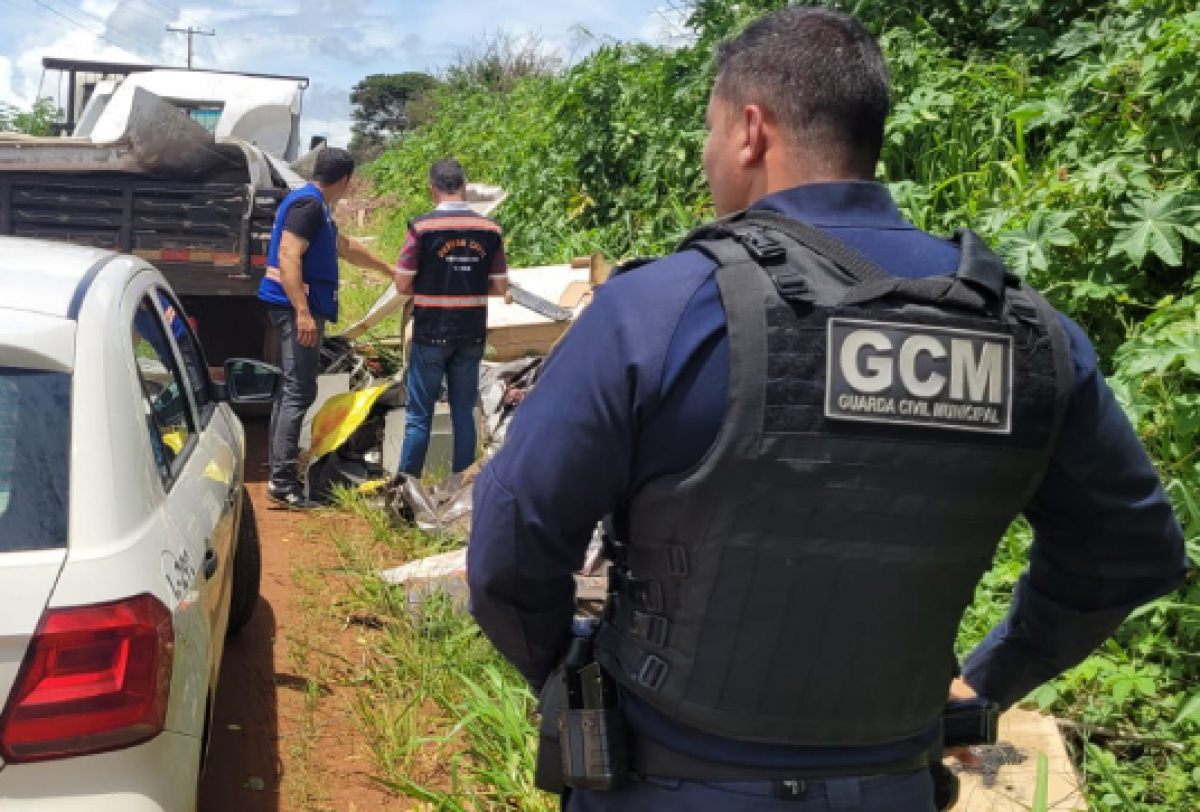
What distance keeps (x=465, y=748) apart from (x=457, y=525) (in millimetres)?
2044

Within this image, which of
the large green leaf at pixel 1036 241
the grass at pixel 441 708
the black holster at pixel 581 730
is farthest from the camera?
the large green leaf at pixel 1036 241

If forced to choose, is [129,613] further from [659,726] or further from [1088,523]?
[1088,523]

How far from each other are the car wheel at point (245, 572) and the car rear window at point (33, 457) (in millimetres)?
2192

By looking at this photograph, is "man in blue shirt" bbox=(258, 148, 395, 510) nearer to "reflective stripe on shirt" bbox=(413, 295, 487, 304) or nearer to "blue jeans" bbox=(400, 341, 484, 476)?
"reflective stripe on shirt" bbox=(413, 295, 487, 304)

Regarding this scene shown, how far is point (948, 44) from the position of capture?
840 cm

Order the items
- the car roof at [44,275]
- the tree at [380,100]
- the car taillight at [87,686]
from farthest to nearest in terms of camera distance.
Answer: the tree at [380,100], the car roof at [44,275], the car taillight at [87,686]

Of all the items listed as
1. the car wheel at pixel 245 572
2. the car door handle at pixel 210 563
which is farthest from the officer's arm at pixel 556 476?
the car wheel at pixel 245 572

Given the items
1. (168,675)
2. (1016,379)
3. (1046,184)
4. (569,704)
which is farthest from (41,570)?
(1046,184)

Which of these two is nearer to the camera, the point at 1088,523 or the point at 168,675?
the point at 1088,523

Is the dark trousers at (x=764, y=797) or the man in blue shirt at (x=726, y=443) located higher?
the man in blue shirt at (x=726, y=443)

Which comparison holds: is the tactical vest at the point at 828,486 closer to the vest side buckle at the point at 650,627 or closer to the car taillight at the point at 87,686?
the vest side buckle at the point at 650,627

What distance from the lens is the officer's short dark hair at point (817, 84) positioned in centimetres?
173

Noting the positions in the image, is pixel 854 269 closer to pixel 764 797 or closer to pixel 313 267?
pixel 764 797

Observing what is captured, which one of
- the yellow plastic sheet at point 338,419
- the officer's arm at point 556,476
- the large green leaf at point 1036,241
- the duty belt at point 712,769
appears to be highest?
the large green leaf at point 1036,241
